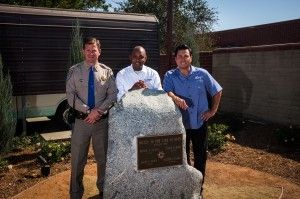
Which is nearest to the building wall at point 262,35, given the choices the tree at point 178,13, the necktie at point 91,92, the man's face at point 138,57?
the tree at point 178,13

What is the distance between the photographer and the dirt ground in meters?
5.78

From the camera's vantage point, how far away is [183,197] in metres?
4.33

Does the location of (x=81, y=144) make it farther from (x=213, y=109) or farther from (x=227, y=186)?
(x=227, y=186)

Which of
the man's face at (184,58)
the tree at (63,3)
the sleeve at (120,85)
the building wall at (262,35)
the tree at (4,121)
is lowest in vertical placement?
the tree at (4,121)

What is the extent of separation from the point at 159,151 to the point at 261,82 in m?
6.96

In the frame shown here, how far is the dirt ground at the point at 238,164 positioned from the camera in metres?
5.78

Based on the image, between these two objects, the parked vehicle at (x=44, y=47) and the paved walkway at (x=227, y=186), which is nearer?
the paved walkway at (x=227, y=186)

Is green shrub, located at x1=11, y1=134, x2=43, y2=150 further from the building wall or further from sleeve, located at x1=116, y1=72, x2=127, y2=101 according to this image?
the building wall

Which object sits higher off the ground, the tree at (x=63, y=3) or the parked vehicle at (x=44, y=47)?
the tree at (x=63, y=3)

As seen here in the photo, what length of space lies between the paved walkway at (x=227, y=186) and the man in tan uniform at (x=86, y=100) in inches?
34.1

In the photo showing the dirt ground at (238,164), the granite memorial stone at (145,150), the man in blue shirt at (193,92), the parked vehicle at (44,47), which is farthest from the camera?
the parked vehicle at (44,47)

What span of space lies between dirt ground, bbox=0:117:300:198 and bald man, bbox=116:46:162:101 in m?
2.06

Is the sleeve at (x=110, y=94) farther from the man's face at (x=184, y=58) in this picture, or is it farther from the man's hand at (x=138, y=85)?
the man's face at (x=184, y=58)

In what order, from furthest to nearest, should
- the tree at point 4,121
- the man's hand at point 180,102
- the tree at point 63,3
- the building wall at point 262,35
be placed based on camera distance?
the building wall at point 262,35 < the tree at point 63,3 < the tree at point 4,121 < the man's hand at point 180,102
